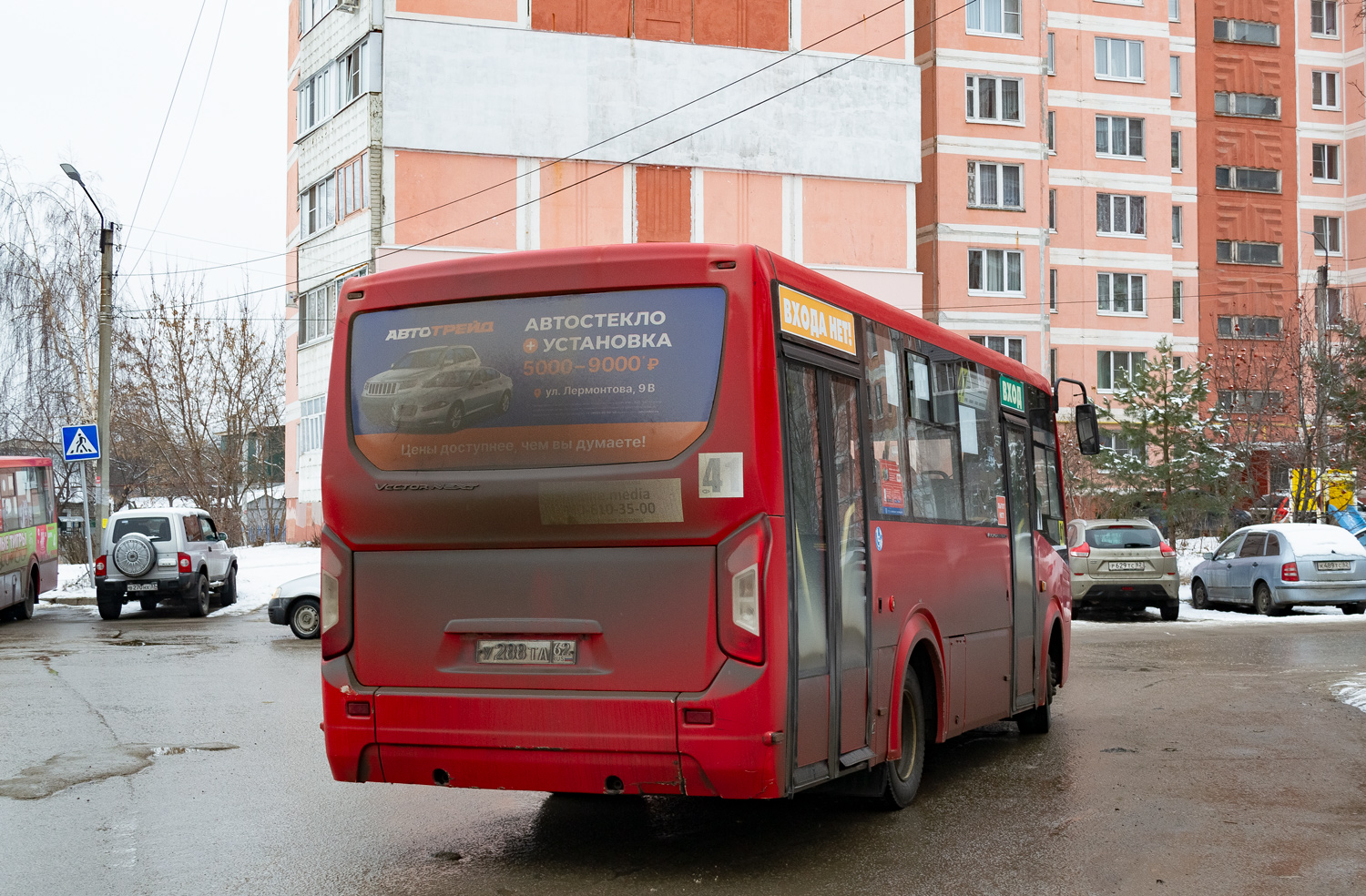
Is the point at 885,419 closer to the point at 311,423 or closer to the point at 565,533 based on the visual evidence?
the point at 565,533

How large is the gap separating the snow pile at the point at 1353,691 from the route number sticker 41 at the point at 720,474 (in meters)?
8.59

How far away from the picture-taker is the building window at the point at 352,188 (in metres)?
44.0

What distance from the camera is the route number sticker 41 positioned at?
6.39m

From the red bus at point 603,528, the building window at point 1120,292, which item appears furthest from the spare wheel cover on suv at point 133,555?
the building window at point 1120,292

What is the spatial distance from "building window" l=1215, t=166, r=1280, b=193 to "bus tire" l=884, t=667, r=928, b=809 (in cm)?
6146

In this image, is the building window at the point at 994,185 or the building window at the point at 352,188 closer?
the building window at the point at 352,188

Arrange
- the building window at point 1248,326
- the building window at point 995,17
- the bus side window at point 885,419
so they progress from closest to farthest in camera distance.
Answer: the bus side window at point 885,419 < the building window at point 995,17 < the building window at point 1248,326

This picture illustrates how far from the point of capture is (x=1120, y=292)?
5644 cm

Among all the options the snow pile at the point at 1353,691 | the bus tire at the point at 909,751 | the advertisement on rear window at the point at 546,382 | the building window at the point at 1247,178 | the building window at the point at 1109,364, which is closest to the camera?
the advertisement on rear window at the point at 546,382

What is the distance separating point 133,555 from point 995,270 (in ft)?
119

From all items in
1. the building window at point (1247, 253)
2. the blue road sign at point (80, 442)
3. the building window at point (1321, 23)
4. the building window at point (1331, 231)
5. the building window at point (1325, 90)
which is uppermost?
the building window at point (1321, 23)

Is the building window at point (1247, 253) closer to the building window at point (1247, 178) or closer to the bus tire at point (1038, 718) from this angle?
the building window at point (1247, 178)

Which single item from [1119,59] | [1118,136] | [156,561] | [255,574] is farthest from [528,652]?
[1119,59]

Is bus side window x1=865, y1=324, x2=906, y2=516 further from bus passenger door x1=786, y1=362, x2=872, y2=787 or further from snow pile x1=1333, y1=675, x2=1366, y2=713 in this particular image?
snow pile x1=1333, y1=675, x2=1366, y2=713
